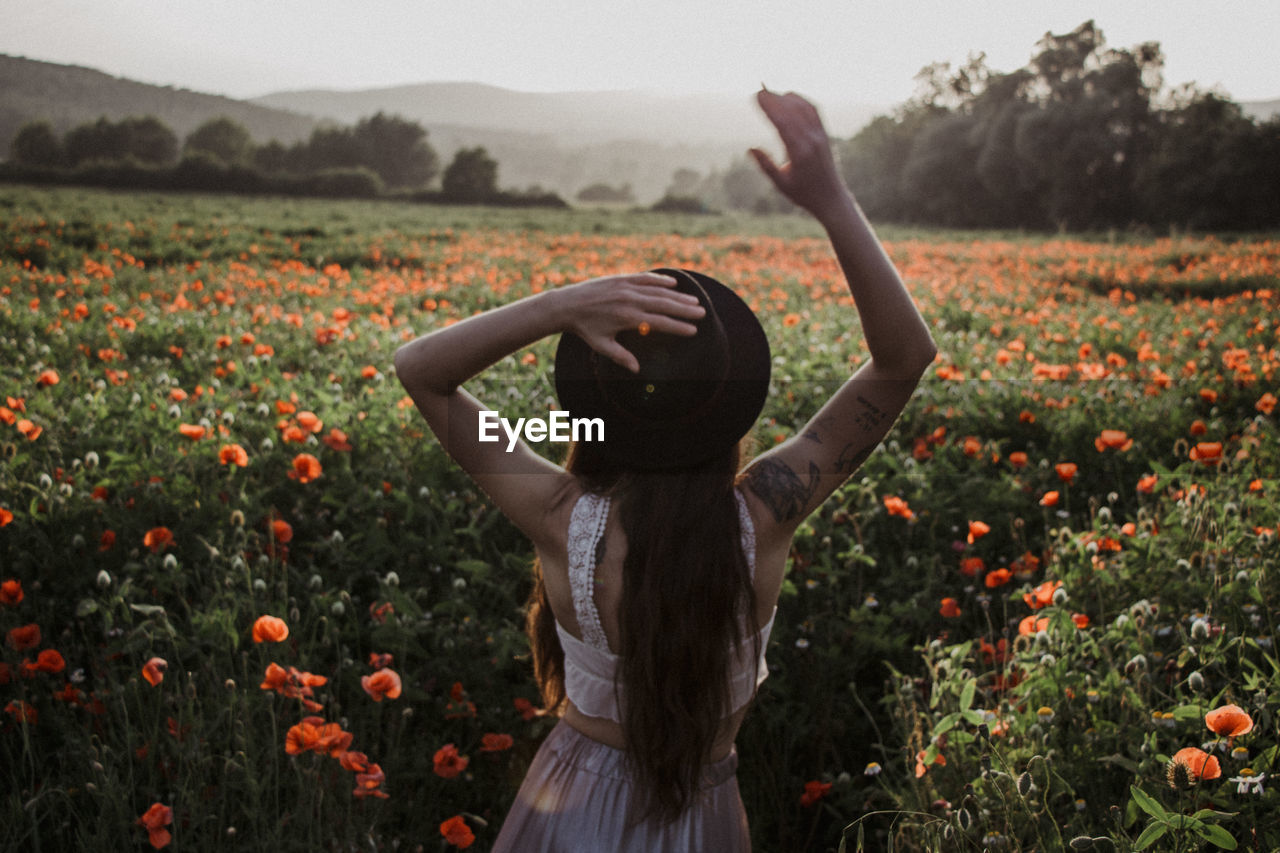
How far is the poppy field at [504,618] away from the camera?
195 cm

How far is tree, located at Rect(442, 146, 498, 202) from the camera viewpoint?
Result: 150 feet

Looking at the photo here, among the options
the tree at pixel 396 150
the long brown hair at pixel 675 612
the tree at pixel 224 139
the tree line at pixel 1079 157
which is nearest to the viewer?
the long brown hair at pixel 675 612

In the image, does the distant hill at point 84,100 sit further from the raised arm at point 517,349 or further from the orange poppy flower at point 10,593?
the raised arm at point 517,349

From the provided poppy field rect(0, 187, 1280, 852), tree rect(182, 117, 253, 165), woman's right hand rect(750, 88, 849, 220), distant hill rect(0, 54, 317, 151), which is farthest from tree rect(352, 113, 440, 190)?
woman's right hand rect(750, 88, 849, 220)

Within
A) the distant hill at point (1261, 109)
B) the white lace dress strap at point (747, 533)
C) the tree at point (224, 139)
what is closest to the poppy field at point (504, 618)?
the white lace dress strap at point (747, 533)

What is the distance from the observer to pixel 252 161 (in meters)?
41.4

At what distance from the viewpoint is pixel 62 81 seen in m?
12.3

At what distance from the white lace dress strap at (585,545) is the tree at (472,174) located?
151 feet

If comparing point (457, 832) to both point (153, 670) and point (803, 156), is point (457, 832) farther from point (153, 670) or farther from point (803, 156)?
point (803, 156)

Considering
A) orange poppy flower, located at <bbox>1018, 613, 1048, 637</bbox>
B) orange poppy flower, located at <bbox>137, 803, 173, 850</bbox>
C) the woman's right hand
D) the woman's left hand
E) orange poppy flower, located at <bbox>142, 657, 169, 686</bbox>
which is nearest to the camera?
the woman's left hand

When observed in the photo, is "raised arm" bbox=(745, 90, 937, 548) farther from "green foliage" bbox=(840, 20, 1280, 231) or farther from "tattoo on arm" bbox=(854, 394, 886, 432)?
"green foliage" bbox=(840, 20, 1280, 231)

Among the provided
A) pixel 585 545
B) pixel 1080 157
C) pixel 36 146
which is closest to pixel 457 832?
pixel 585 545

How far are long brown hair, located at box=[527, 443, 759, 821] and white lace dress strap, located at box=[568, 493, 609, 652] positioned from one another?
1.5 inches

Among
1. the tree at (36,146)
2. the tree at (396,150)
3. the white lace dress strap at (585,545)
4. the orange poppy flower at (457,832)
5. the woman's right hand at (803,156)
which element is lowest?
the orange poppy flower at (457,832)
